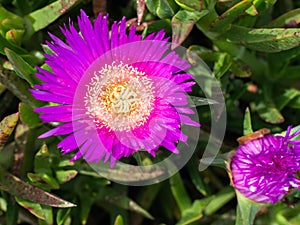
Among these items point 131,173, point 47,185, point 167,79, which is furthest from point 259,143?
point 47,185

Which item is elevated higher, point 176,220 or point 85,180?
point 85,180

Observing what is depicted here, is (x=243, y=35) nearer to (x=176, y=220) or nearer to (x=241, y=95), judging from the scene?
(x=241, y=95)

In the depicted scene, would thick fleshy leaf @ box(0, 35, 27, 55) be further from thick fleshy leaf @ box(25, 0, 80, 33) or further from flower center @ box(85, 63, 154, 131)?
flower center @ box(85, 63, 154, 131)

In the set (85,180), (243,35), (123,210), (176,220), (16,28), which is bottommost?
(176,220)

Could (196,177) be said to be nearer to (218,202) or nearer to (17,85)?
(218,202)

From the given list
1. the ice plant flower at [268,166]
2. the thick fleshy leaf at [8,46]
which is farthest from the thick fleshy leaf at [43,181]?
the ice plant flower at [268,166]

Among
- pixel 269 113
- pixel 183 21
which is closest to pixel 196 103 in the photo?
pixel 183 21

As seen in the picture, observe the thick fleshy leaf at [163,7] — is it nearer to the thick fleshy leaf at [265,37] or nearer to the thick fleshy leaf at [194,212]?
the thick fleshy leaf at [265,37]
